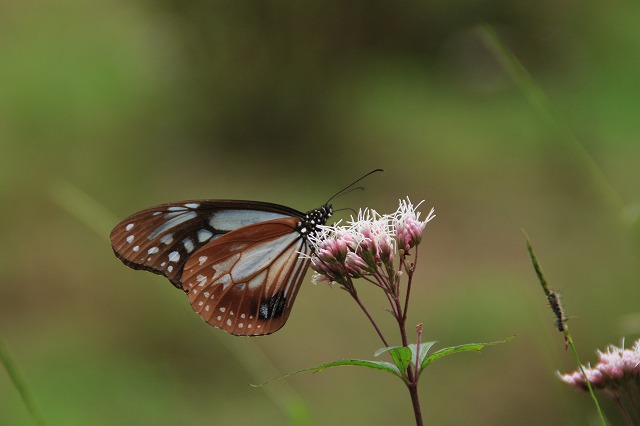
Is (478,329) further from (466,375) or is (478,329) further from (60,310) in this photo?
(60,310)

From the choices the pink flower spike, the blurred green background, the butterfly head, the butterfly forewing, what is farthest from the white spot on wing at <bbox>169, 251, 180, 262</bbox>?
the blurred green background

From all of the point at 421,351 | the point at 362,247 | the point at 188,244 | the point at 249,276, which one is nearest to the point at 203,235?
the point at 188,244

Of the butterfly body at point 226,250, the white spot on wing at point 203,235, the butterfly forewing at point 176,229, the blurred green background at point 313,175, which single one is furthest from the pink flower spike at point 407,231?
the blurred green background at point 313,175

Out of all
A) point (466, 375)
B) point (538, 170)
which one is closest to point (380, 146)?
point (538, 170)

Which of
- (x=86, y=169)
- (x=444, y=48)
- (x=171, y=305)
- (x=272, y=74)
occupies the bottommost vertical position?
(x=171, y=305)

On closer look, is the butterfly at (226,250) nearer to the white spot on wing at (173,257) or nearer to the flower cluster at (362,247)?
the white spot on wing at (173,257)

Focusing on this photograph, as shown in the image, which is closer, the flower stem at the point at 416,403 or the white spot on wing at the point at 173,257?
the flower stem at the point at 416,403
